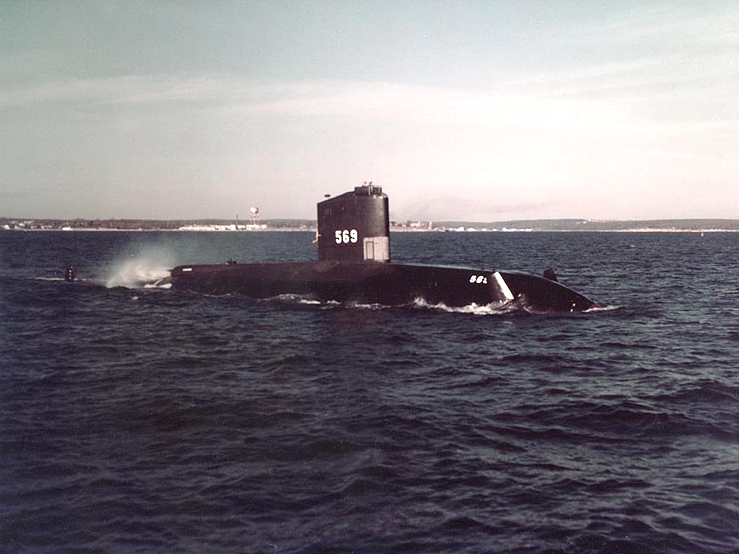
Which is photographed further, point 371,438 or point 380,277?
point 380,277

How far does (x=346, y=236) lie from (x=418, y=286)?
13.5 ft

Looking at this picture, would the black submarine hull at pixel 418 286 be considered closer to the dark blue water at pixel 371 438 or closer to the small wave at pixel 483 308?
the small wave at pixel 483 308

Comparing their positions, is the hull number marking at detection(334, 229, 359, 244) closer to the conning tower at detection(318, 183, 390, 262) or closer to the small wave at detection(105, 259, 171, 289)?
the conning tower at detection(318, 183, 390, 262)

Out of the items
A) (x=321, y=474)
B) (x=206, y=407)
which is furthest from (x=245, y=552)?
(x=206, y=407)

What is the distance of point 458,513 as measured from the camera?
966 centimetres

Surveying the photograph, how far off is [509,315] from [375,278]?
628cm

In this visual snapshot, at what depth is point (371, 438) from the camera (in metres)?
12.8

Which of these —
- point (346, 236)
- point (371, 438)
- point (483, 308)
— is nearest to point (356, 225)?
point (346, 236)

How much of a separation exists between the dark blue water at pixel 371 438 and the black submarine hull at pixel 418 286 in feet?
9.07

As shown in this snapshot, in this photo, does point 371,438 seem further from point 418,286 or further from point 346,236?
point 346,236

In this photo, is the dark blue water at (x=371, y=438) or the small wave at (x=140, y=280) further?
the small wave at (x=140, y=280)

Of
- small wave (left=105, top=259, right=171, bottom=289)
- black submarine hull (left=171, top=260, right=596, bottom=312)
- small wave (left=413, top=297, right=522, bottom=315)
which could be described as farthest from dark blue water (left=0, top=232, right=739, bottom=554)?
small wave (left=105, top=259, right=171, bottom=289)

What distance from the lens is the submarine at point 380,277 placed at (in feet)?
93.8

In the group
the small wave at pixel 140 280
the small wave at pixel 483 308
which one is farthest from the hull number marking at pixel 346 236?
the small wave at pixel 140 280
